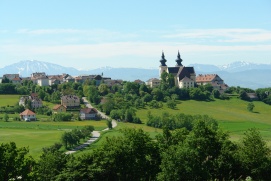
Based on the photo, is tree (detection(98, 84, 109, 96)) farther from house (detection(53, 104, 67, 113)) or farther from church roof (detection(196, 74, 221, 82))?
church roof (detection(196, 74, 221, 82))

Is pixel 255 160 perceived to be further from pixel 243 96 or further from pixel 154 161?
pixel 243 96

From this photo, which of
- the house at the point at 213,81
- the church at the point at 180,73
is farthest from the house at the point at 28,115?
the house at the point at 213,81

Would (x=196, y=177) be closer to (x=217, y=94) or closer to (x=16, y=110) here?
(x=16, y=110)

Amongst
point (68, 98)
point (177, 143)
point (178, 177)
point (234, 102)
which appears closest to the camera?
point (178, 177)

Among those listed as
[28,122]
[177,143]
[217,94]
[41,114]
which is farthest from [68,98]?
[177,143]

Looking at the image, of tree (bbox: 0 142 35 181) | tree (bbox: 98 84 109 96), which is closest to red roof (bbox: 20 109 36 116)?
tree (bbox: 98 84 109 96)

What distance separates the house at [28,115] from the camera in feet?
280

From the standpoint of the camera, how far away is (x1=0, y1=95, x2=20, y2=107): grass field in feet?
324

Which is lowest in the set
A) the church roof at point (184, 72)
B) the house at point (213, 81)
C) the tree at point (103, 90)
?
the tree at point (103, 90)

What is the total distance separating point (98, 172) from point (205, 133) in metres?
7.57

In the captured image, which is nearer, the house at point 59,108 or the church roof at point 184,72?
the house at point 59,108

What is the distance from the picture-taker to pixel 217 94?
386 feet

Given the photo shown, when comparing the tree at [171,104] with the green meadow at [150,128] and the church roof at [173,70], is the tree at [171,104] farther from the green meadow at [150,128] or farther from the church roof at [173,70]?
the church roof at [173,70]

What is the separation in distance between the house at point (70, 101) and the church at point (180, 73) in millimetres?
37864
